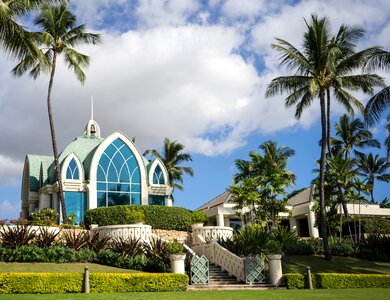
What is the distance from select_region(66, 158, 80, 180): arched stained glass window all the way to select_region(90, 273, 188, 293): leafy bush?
53.9ft

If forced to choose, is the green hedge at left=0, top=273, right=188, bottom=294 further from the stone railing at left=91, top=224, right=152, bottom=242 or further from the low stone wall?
the low stone wall

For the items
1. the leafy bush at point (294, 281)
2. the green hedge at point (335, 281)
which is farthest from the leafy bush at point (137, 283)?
the green hedge at point (335, 281)

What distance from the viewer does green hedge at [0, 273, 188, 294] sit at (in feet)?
49.6

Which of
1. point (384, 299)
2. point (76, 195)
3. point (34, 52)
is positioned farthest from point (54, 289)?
point (76, 195)

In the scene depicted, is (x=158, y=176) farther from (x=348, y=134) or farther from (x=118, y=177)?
(x=348, y=134)

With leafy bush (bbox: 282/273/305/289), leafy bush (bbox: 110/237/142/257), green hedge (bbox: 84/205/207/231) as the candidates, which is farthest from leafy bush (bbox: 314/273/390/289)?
green hedge (bbox: 84/205/207/231)

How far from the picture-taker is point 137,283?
16609 mm

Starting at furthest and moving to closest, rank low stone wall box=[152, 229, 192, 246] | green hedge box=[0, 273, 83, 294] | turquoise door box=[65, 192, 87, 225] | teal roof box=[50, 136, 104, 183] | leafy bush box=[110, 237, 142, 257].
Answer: teal roof box=[50, 136, 104, 183]
turquoise door box=[65, 192, 87, 225]
low stone wall box=[152, 229, 192, 246]
leafy bush box=[110, 237, 142, 257]
green hedge box=[0, 273, 83, 294]

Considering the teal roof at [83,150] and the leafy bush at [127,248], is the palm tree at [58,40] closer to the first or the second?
the teal roof at [83,150]

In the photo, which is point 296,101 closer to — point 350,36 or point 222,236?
point 350,36

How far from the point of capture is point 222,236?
24.2 meters

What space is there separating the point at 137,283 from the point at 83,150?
65.3 ft

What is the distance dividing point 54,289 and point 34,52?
26.7ft

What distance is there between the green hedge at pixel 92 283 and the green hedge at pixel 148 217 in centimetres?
1088
